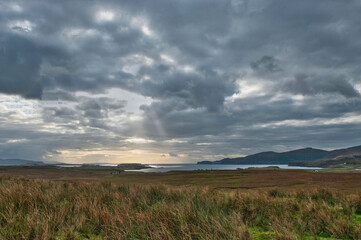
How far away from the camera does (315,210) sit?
7.52 meters

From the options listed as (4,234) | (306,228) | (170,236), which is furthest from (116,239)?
(306,228)

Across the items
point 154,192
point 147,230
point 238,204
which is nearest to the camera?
point 147,230

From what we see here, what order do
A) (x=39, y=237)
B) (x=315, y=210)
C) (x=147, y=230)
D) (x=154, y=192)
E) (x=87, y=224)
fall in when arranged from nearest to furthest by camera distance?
1. (x=39, y=237)
2. (x=147, y=230)
3. (x=87, y=224)
4. (x=315, y=210)
5. (x=154, y=192)

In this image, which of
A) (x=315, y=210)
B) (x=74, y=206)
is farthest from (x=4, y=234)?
(x=315, y=210)

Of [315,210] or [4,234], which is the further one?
[315,210]

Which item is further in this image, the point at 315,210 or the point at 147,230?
the point at 315,210

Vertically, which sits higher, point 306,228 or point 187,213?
point 187,213

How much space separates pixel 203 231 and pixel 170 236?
2.38 ft

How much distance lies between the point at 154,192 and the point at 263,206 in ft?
17.4

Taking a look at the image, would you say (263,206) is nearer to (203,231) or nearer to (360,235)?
(360,235)

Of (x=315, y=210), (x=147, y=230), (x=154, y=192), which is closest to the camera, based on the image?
(x=147, y=230)

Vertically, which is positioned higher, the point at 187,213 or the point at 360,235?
the point at 187,213

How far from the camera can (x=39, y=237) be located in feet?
15.4

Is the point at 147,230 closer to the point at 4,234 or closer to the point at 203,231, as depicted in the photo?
the point at 203,231
